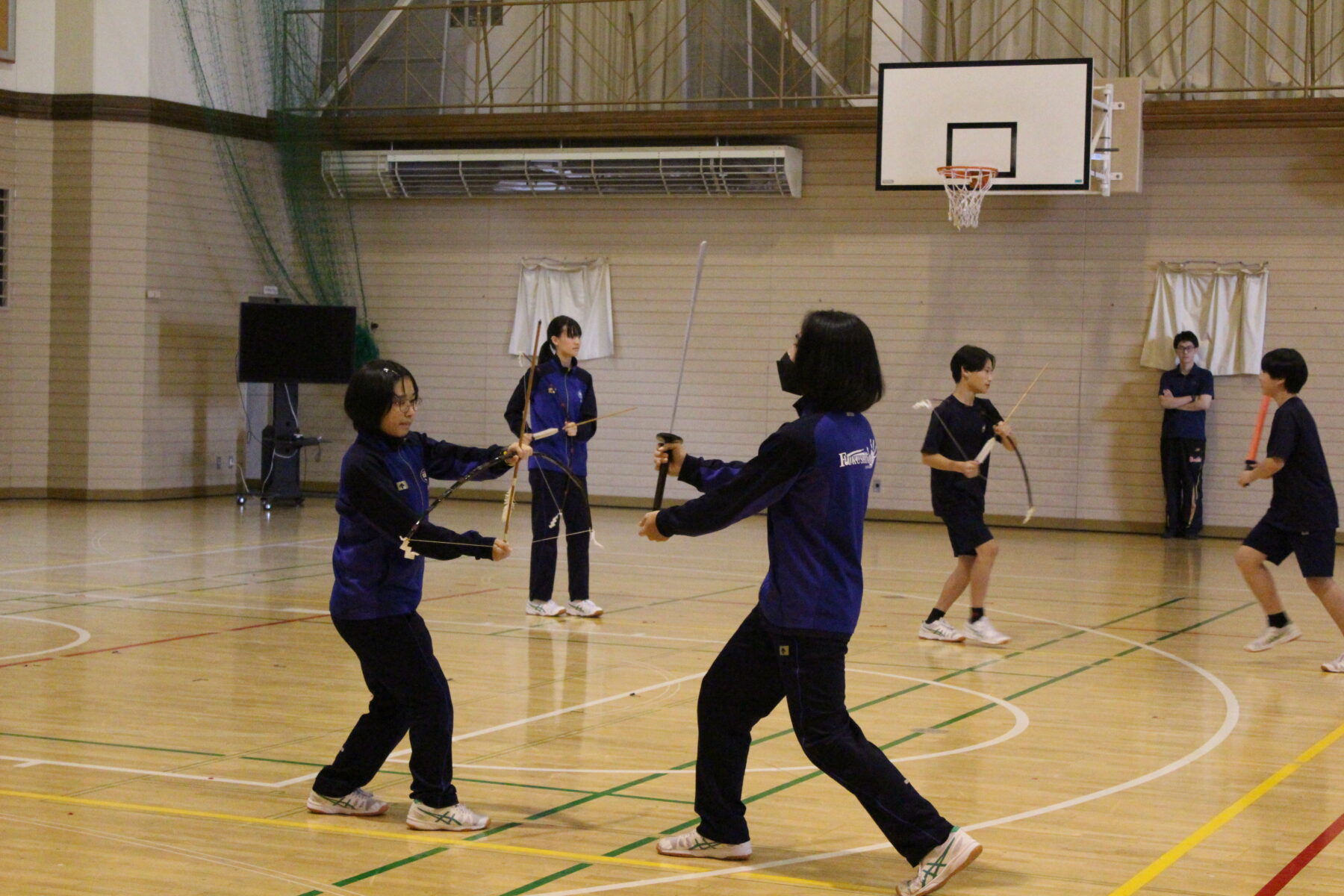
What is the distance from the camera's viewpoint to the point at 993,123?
46.2 feet

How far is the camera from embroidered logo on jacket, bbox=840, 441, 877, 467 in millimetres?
4367

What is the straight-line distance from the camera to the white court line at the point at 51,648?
783 centimetres

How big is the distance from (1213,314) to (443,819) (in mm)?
12485

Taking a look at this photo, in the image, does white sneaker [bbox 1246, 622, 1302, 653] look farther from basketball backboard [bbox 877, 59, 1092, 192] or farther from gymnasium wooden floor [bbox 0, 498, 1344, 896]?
basketball backboard [bbox 877, 59, 1092, 192]

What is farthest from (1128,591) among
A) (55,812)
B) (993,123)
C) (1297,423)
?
(55,812)

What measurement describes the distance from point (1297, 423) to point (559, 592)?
500 centimetres

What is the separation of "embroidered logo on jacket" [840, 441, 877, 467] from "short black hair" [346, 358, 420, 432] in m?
1.37

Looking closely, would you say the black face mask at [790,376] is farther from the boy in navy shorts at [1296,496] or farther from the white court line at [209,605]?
the white court line at [209,605]

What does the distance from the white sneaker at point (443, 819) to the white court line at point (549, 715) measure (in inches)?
29.6

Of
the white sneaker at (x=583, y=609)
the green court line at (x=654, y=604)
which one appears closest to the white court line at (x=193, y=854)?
the green court line at (x=654, y=604)

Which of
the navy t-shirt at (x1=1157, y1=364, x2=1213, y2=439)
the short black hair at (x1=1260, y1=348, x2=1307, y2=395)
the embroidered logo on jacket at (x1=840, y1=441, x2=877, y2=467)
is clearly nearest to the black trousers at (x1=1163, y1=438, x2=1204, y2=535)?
the navy t-shirt at (x1=1157, y1=364, x2=1213, y2=439)

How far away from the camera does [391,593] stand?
4832 millimetres

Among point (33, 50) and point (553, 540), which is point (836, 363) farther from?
point (33, 50)

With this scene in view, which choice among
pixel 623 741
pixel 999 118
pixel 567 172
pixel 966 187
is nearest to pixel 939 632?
pixel 623 741
